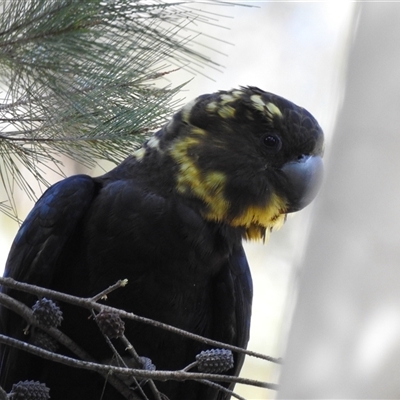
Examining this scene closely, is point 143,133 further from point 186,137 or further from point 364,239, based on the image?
point 364,239

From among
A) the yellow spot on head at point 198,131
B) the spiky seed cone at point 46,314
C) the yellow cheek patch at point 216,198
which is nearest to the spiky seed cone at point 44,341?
the spiky seed cone at point 46,314

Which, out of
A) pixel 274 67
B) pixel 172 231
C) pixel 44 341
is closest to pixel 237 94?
pixel 172 231

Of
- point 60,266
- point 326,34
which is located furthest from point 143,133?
point 326,34

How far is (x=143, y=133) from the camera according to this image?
1759 mm

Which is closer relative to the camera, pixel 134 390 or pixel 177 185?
pixel 134 390

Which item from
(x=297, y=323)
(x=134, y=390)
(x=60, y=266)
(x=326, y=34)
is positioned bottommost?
(x=297, y=323)

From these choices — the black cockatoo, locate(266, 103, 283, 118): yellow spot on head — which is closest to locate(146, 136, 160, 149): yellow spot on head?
the black cockatoo

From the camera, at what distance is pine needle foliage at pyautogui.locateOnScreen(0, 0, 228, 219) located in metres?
1.41

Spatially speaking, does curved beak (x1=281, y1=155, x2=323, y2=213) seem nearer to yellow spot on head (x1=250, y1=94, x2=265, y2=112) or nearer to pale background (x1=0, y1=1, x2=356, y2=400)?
yellow spot on head (x1=250, y1=94, x2=265, y2=112)

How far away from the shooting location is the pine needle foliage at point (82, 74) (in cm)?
141

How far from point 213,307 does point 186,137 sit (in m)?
0.42

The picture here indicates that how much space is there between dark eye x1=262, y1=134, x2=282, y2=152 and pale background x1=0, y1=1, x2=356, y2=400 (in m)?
2.13

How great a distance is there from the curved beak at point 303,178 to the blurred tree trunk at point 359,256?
38.4 inches

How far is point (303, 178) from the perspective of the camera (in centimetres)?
164
